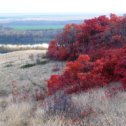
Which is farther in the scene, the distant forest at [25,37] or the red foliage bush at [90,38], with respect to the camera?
the distant forest at [25,37]

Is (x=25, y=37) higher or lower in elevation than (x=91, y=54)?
lower

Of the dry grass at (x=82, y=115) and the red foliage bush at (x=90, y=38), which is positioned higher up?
the dry grass at (x=82, y=115)

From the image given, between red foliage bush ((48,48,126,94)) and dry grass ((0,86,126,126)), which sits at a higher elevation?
dry grass ((0,86,126,126))

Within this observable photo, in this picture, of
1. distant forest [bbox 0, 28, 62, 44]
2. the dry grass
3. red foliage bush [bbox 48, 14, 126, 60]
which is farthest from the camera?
distant forest [bbox 0, 28, 62, 44]

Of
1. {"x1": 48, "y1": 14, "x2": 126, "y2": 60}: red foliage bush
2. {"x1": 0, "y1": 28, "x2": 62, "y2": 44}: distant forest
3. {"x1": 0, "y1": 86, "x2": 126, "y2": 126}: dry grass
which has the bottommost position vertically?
{"x1": 0, "y1": 28, "x2": 62, "y2": 44}: distant forest

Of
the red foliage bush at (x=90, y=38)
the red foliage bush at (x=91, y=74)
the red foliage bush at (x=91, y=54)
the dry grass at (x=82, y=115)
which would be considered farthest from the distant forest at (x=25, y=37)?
the dry grass at (x=82, y=115)

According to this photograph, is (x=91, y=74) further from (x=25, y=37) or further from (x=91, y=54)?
(x=25, y=37)

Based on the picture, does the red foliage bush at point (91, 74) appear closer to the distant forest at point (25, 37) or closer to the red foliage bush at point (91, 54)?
the red foliage bush at point (91, 54)

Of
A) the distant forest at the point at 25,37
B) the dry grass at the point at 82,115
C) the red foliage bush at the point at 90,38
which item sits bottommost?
the distant forest at the point at 25,37

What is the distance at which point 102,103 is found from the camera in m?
9.16

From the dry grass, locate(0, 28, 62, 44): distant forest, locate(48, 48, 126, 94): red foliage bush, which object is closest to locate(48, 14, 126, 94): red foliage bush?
locate(48, 48, 126, 94): red foliage bush

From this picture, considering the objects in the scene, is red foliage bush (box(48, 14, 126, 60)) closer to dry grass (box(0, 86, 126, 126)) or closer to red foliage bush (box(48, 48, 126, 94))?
red foliage bush (box(48, 48, 126, 94))

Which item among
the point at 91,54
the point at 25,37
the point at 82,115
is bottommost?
the point at 25,37

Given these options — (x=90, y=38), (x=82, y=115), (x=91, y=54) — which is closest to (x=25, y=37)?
(x=90, y=38)
